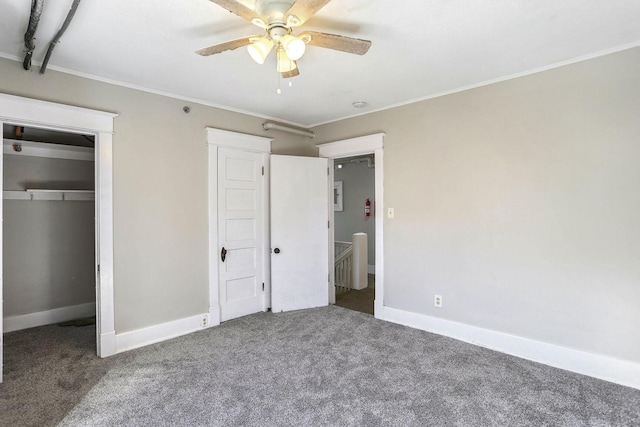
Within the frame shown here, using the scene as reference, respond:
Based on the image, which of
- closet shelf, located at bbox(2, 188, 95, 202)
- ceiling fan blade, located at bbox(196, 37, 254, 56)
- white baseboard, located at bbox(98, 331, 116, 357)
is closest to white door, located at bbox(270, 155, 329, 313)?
white baseboard, located at bbox(98, 331, 116, 357)

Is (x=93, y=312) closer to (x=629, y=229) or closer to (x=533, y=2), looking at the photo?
(x=533, y=2)

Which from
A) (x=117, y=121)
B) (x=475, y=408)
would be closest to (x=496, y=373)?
(x=475, y=408)

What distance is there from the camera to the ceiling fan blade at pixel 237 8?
154 centimetres

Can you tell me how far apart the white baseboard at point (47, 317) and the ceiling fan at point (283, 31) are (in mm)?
3696

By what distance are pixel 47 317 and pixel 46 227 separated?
3.43 feet

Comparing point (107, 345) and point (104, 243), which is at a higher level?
point (104, 243)

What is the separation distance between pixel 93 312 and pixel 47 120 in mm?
2582

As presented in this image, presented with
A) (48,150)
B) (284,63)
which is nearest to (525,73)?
(284,63)

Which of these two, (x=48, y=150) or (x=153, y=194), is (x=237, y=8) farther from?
(x=48, y=150)

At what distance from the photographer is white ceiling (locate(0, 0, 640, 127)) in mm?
1932

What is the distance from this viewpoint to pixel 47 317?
149 inches

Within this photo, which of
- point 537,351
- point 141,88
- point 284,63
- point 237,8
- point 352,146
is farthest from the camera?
point 352,146

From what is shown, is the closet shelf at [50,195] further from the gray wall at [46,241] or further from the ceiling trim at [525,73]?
the ceiling trim at [525,73]

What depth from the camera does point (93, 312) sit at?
13.6 ft
